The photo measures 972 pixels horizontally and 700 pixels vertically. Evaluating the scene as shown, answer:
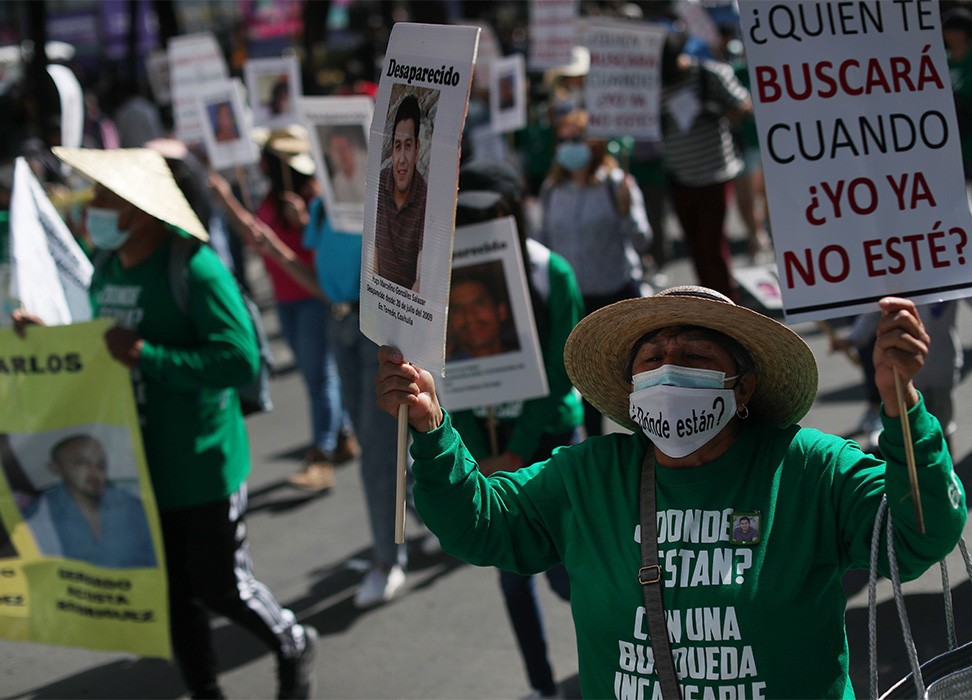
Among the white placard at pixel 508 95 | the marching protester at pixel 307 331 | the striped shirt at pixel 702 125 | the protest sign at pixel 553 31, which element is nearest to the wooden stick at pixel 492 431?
the marching protester at pixel 307 331

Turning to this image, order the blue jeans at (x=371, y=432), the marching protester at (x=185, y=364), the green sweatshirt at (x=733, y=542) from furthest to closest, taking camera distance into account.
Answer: the blue jeans at (x=371, y=432) < the marching protester at (x=185, y=364) < the green sweatshirt at (x=733, y=542)

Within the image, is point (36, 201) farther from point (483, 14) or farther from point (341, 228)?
point (483, 14)

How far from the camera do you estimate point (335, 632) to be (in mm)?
5324

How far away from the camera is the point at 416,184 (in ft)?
8.32

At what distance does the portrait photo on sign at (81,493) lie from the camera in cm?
424

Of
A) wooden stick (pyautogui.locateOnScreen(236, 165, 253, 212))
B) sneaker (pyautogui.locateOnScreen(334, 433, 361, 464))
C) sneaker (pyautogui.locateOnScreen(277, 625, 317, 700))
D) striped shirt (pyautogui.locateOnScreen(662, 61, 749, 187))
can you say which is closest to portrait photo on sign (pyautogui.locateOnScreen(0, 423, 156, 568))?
sneaker (pyautogui.locateOnScreen(277, 625, 317, 700))

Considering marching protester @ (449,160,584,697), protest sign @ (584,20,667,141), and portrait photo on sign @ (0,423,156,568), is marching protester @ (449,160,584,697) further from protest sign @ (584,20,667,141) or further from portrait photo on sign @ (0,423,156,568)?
protest sign @ (584,20,667,141)

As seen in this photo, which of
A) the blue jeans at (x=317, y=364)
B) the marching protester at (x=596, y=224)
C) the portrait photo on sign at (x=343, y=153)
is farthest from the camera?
the blue jeans at (x=317, y=364)

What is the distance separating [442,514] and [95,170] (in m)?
2.14

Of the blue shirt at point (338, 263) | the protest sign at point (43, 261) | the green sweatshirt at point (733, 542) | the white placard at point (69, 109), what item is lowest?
the green sweatshirt at point (733, 542)

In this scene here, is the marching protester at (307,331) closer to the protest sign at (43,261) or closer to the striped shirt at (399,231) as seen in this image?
the protest sign at (43,261)

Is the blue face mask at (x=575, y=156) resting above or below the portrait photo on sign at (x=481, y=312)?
above

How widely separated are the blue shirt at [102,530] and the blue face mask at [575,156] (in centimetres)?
330

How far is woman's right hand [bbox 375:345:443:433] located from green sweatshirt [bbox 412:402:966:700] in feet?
0.14
